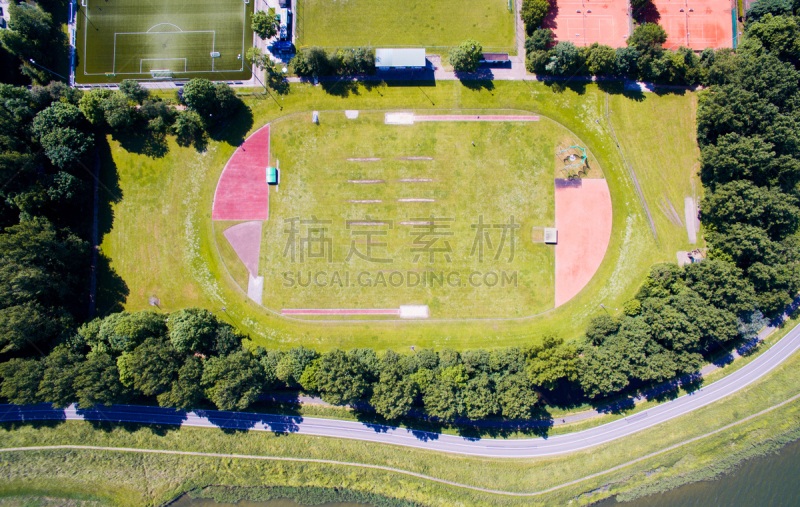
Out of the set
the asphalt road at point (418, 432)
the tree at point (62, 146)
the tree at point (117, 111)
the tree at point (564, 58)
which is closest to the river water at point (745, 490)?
the asphalt road at point (418, 432)

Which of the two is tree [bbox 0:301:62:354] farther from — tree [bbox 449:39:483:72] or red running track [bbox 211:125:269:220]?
tree [bbox 449:39:483:72]

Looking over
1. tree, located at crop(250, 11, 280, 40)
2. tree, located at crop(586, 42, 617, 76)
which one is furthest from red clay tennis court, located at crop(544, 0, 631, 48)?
tree, located at crop(250, 11, 280, 40)

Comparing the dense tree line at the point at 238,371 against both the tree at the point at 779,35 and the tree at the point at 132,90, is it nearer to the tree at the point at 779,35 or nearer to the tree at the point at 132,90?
the tree at the point at 132,90

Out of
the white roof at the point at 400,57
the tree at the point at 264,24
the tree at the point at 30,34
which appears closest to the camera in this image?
the tree at the point at 30,34

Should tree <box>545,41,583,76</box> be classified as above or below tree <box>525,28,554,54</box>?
below

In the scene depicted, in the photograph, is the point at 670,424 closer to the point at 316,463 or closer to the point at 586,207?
the point at 586,207

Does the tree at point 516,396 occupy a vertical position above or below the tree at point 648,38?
below

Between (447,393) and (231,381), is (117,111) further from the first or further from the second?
(447,393)
